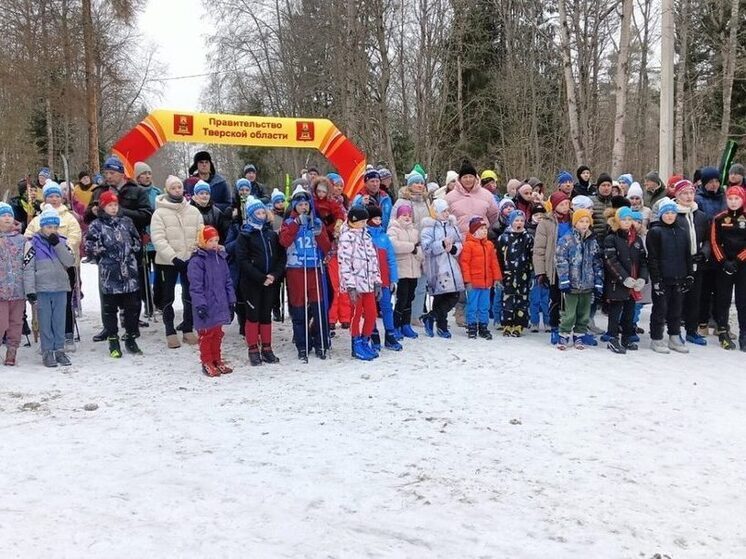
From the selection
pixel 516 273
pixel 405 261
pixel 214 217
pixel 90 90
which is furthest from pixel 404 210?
pixel 90 90

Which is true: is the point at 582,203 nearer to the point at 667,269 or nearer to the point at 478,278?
the point at 667,269

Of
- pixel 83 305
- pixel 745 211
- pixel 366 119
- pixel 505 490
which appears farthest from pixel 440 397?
pixel 366 119

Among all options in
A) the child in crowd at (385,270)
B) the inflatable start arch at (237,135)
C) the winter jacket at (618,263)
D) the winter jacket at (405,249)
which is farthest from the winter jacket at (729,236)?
the inflatable start arch at (237,135)

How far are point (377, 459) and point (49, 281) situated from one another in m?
4.49

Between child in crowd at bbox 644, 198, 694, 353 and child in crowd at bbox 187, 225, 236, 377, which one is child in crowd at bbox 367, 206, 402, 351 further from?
child in crowd at bbox 644, 198, 694, 353

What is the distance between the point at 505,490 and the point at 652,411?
2.28 meters

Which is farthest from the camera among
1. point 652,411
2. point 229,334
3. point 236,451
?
point 229,334

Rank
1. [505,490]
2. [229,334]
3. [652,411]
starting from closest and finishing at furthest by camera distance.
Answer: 1. [505,490]
2. [652,411]
3. [229,334]

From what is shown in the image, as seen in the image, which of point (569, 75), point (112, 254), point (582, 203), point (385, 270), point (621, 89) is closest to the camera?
point (112, 254)

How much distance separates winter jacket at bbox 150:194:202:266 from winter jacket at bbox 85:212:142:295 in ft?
1.14

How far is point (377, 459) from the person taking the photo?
14.3 feet

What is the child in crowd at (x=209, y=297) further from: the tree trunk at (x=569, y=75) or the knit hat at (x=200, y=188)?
Answer: the tree trunk at (x=569, y=75)

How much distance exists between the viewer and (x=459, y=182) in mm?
9070

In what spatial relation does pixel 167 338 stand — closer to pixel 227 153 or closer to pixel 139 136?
pixel 139 136
